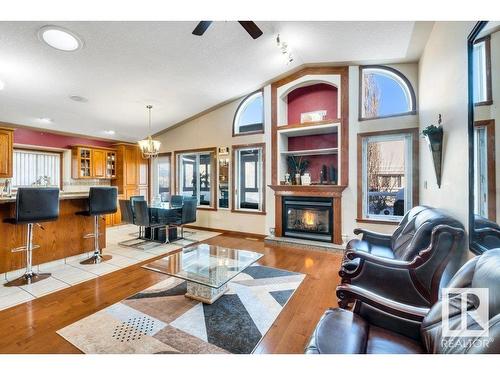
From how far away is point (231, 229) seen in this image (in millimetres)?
5730

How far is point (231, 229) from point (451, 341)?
4.97 meters

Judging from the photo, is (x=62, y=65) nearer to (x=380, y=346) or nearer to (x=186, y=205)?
(x=186, y=205)

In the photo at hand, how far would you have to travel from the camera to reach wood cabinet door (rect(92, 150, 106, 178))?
6.15 meters

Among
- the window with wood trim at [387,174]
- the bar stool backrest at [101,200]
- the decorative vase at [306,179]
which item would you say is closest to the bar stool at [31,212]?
the bar stool backrest at [101,200]

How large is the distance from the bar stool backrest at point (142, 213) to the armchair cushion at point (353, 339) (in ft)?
12.8

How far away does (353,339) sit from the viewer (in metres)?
1.16

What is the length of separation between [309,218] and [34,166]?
6394 mm

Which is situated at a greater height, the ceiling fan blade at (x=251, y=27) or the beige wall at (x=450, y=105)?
the ceiling fan blade at (x=251, y=27)

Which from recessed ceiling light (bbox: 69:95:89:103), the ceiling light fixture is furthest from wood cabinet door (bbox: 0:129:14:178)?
the ceiling light fixture

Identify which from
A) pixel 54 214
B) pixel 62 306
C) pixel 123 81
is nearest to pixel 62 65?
pixel 123 81

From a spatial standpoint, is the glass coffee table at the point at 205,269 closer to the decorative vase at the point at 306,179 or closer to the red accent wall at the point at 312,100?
the decorative vase at the point at 306,179

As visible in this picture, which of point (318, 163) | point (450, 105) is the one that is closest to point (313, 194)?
point (318, 163)

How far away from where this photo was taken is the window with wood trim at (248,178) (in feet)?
17.6

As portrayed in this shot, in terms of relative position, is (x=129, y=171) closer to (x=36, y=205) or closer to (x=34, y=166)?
(x=34, y=166)
